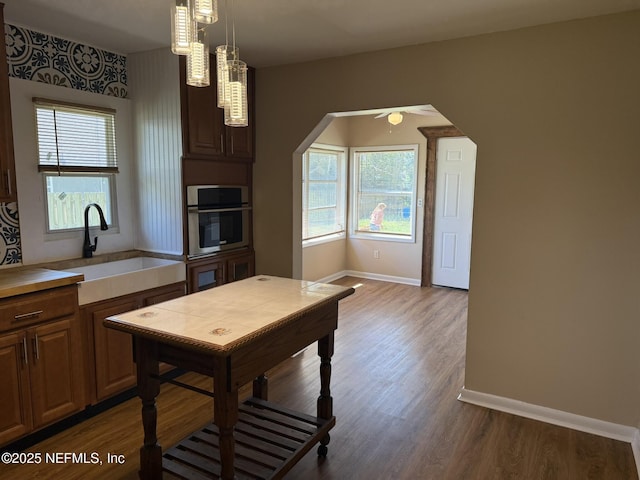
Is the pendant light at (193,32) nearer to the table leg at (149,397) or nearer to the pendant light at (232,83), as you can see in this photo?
the pendant light at (232,83)

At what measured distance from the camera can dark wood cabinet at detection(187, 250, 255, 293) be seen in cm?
344

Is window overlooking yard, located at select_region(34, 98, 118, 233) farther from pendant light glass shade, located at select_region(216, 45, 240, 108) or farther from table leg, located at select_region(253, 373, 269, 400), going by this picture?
pendant light glass shade, located at select_region(216, 45, 240, 108)

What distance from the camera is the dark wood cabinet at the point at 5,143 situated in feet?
8.07

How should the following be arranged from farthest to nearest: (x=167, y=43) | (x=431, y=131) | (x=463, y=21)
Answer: (x=431, y=131), (x=167, y=43), (x=463, y=21)

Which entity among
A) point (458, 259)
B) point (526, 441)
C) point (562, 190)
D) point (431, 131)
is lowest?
point (526, 441)

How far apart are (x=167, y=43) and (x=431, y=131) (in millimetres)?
3698

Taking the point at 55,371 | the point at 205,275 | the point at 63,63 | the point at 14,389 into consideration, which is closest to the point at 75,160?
the point at 63,63

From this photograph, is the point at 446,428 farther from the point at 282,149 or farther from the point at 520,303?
the point at 282,149

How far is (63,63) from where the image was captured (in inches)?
121

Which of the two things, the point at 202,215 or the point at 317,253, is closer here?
the point at 202,215

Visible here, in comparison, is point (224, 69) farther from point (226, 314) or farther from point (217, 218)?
point (217, 218)

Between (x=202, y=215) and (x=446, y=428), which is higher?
(x=202, y=215)

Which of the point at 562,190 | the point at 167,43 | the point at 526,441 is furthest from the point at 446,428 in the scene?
the point at 167,43

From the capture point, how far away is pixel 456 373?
139 inches
